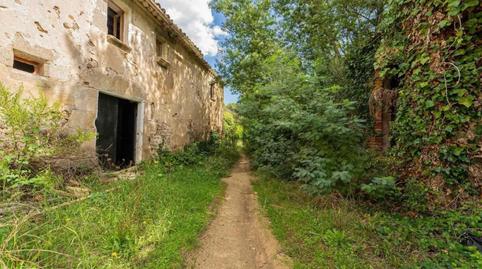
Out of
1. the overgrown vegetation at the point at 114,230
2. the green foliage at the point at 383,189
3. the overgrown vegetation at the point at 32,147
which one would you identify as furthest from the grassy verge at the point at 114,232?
the green foliage at the point at 383,189

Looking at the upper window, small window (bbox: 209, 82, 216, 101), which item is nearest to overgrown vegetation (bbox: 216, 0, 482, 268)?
the upper window

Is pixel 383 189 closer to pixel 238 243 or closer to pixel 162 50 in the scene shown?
pixel 238 243

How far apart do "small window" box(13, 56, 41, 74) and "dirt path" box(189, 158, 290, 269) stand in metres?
3.92

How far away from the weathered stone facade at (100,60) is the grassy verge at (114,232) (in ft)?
6.69

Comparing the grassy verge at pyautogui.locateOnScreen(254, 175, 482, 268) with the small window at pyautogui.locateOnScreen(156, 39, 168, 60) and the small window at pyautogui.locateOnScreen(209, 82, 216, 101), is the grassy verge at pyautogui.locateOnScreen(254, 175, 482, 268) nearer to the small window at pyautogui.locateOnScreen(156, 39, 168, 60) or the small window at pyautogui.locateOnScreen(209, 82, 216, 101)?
the small window at pyautogui.locateOnScreen(156, 39, 168, 60)

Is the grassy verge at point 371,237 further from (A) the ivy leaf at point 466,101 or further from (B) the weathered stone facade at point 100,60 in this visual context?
(B) the weathered stone facade at point 100,60

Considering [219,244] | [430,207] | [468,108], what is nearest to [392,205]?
[430,207]

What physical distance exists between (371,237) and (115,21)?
6.70 meters

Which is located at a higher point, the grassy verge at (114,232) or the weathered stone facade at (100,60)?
the weathered stone facade at (100,60)

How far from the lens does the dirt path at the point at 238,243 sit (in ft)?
8.07

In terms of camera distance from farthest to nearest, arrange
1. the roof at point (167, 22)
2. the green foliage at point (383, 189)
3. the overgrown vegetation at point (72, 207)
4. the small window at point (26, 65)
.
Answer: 1. the roof at point (167, 22)
2. the small window at point (26, 65)
3. the green foliage at point (383, 189)
4. the overgrown vegetation at point (72, 207)

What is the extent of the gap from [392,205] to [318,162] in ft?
3.91

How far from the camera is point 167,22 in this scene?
6.87 metres

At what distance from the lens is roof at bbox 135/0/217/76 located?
597 centimetres
